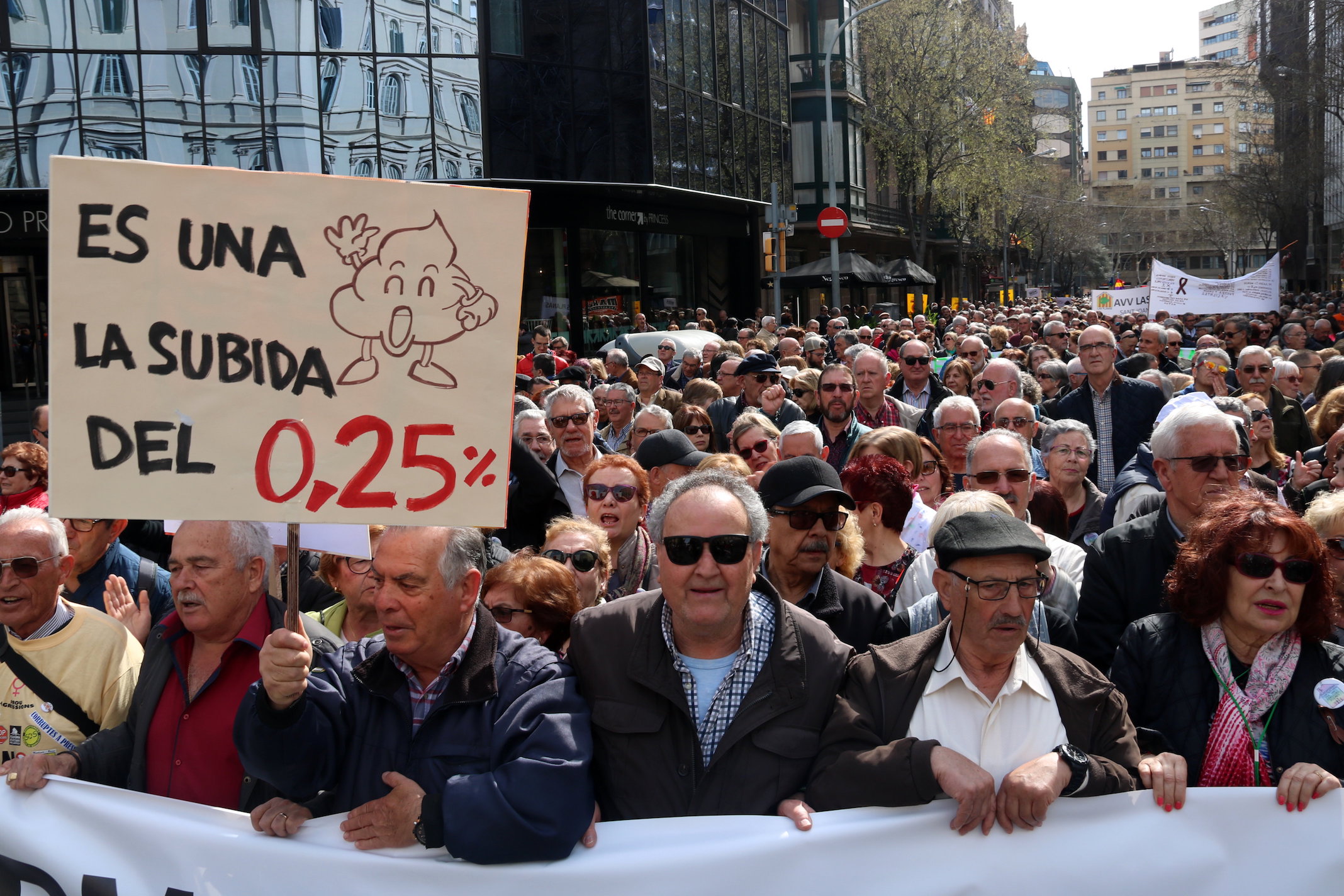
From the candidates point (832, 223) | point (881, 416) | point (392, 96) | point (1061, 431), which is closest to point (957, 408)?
point (1061, 431)

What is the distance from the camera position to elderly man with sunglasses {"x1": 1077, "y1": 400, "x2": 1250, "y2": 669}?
393 centimetres

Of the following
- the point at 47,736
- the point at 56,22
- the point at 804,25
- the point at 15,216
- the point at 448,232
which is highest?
the point at 804,25

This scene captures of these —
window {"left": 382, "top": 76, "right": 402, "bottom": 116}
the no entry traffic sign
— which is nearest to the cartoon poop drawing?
the no entry traffic sign

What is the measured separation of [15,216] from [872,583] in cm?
2136

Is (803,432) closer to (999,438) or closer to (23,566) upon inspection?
(999,438)

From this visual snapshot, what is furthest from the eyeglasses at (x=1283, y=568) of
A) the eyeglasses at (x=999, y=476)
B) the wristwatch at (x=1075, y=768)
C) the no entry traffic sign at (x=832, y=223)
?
the no entry traffic sign at (x=832, y=223)

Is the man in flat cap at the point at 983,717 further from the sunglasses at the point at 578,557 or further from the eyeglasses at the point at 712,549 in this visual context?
the sunglasses at the point at 578,557

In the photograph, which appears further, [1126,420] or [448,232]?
[1126,420]

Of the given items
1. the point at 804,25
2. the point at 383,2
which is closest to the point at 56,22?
the point at 383,2

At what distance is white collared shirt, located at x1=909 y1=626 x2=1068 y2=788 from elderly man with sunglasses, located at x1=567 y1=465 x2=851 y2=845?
25 centimetres

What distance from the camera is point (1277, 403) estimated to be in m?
8.34

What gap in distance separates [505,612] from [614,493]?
1448mm

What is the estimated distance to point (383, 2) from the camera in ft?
72.0

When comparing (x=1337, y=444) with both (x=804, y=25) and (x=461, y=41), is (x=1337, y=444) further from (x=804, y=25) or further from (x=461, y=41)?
(x=804, y=25)
